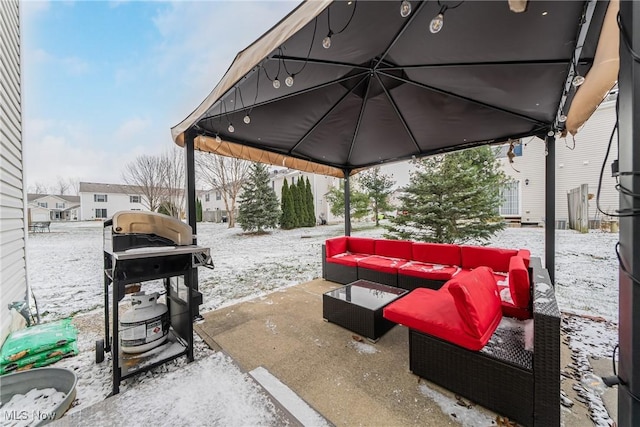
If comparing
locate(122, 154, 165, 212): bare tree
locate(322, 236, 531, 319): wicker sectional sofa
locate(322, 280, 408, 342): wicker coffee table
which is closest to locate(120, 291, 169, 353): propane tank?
locate(322, 280, 408, 342): wicker coffee table

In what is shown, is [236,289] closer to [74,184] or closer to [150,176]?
[150,176]

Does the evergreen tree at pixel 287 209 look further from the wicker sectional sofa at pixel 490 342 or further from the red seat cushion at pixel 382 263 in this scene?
the wicker sectional sofa at pixel 490 342

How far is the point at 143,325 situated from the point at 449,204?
243 inches

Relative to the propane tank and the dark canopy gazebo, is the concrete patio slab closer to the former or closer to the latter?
the propane tank

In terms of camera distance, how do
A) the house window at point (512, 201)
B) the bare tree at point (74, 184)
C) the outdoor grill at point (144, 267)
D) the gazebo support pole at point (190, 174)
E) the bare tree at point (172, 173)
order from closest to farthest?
the outdoor grill at point (144, 267)
the gazebo support pole at point (190, 174)
the house window at point (512, 201)
the bare tree at point (172, 173)
the bare tree at point (74, 184)

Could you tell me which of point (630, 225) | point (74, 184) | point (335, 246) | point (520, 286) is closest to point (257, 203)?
point (335, 246)

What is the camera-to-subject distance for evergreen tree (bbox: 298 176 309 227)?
16016 mm

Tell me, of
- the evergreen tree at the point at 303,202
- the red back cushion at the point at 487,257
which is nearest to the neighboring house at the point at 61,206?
the evergreen tree at the point at 303,202

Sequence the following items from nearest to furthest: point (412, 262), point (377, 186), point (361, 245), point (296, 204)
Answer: point (412, 262) < point (361, 245) < point (377, 186) < point (296, 204)

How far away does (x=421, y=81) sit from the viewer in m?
2.76

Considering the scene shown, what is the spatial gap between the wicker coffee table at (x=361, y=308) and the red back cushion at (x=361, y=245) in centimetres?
139

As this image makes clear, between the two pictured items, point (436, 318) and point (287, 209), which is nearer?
point (436, 318)

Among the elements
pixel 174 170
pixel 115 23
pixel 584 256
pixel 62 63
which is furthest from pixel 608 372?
pixel 174 170

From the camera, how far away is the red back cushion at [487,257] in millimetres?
3330
